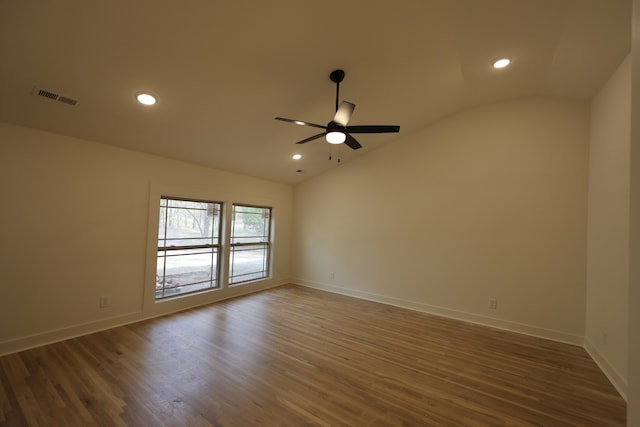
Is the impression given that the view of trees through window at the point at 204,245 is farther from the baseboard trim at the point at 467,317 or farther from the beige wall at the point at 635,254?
the beige wall at the point at 635,254

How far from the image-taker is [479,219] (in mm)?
4051

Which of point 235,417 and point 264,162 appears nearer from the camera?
point 235,417

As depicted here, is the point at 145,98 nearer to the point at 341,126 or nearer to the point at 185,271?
the point at 341,126

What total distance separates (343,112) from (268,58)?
0.89 m

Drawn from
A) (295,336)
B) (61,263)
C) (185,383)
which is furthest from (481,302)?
(61,263)

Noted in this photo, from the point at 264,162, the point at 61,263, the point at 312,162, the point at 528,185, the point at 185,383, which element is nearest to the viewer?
the point at 185,383

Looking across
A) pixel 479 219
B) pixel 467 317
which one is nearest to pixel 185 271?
pixel 467 317

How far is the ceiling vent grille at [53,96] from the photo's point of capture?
8.02 feet

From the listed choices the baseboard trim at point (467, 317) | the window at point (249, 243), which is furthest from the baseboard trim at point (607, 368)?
the window at point (249, 243)

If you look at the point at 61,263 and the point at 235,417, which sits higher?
the point at 61,263

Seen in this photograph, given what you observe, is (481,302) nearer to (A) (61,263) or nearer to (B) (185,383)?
(B) (185,383)

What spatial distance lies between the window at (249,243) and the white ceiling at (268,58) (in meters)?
2.06

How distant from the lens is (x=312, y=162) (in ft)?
17.3

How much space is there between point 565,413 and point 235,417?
8.50 feet
